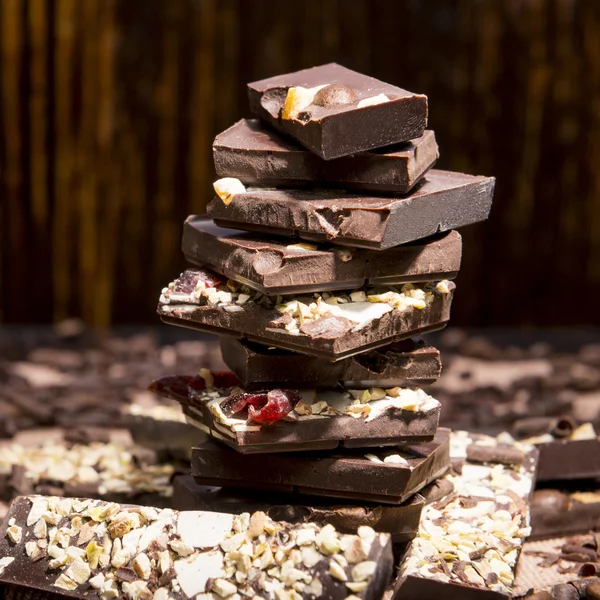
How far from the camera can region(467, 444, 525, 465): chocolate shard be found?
3629mm

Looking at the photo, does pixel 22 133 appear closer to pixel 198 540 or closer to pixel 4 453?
pixel 4 453

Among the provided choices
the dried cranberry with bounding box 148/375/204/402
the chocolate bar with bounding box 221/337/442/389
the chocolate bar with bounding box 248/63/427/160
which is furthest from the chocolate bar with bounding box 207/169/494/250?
the dried cranberry with bounding box 148/375/204/402

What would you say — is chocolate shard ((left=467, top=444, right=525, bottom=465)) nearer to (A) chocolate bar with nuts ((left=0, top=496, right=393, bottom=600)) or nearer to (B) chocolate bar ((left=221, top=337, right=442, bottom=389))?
(B) chocolate bar ((left=221, top=337, right=442, bottom=389))

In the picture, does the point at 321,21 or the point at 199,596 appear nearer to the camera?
the point at 199,596

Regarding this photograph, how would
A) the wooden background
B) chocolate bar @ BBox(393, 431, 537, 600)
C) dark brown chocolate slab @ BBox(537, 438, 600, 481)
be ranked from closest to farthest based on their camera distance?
chocolate bar @ BBox(393, 431, 537, 600) < dark brown chocolate slab @ BBox(537, 438, 600, 481) < the wooden background

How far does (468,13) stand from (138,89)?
199 cm

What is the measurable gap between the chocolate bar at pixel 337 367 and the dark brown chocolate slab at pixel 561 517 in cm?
84

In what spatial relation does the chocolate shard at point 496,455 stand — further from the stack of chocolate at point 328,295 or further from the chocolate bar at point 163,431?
the chocolate bar at point 163,431

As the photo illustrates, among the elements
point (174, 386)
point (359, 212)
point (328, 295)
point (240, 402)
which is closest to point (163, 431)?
point (174, 386)

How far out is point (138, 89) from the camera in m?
5.95

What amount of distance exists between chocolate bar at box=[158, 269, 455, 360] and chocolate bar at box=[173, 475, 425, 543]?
51 centimetres

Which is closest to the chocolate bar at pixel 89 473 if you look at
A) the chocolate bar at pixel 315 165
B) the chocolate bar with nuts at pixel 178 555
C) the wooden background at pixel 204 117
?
the chocolate bar with nuts at pixel 178 555

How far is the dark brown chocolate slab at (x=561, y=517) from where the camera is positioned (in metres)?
3.64

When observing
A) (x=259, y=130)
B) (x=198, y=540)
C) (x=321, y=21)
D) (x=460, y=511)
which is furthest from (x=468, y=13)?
(x=198, y=540)
